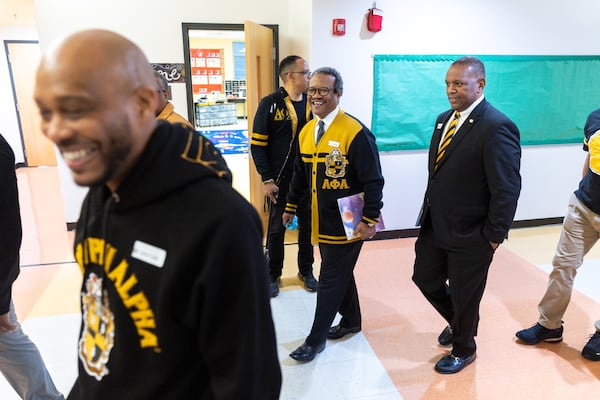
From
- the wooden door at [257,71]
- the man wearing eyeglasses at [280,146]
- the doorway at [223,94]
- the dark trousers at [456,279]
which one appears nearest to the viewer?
the dark trousers at [456,279]

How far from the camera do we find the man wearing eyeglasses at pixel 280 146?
9.82ft

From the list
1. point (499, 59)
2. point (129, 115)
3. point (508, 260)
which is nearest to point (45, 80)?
point (129, 115)

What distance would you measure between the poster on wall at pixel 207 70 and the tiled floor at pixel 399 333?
6.46m

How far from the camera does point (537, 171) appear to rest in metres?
4.29

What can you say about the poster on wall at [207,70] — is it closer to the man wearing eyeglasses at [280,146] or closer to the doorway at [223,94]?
the doorway at [223,94]

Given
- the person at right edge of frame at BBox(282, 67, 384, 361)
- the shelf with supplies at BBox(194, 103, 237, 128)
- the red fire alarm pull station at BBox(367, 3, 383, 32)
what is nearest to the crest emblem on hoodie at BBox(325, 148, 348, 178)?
the person at right edge of frame at BBox(282, 67, 384, 361)

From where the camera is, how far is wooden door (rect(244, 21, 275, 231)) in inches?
135

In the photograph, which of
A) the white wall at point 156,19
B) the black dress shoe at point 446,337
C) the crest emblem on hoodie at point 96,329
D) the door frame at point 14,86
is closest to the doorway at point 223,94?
the white wall at point 156,19

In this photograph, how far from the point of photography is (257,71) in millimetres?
3857

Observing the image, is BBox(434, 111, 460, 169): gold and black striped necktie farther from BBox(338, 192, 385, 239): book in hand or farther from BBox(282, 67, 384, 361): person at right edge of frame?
BBox(338, 192, 385, 239): book in hand

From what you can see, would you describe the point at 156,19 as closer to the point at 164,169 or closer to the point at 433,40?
the point at 433,40

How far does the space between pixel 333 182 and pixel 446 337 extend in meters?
1.16

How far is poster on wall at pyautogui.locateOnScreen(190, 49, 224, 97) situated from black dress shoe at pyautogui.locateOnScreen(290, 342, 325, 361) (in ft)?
26.7

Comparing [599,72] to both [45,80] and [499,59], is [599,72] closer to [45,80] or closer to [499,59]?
[499,59]
